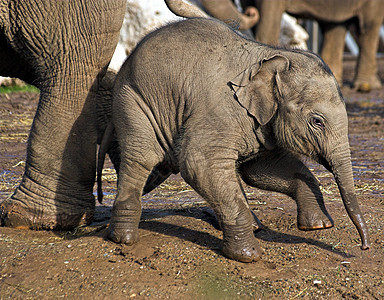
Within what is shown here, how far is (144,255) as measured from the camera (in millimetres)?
4270

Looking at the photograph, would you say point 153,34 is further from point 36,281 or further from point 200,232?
point 36,281

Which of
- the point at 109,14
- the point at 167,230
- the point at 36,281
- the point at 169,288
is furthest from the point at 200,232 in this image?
the point at 109,14

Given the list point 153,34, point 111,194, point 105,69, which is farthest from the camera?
point 111,194

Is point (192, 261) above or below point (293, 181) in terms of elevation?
below

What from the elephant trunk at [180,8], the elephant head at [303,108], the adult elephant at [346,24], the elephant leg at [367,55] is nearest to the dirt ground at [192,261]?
the elephant head at [303,108]

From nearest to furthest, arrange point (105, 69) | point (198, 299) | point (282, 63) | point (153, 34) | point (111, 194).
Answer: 1. point (198, 299)
2. point (282, 63)
3. point (153, 34)
4. point (105, 69)
5. point (111, 194)

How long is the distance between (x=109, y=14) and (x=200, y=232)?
1.59 meters

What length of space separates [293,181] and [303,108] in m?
0.68

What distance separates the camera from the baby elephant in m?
4.15

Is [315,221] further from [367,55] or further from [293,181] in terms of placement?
[367,55]

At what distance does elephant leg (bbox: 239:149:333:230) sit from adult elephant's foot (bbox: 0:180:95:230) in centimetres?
128

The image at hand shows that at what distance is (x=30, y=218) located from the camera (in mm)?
4961

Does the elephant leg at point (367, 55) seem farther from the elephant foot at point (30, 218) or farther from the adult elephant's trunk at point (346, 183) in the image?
the adult elephant's trunk at point (346, 183)

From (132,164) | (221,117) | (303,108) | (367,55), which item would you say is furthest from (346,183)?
(367,55)
